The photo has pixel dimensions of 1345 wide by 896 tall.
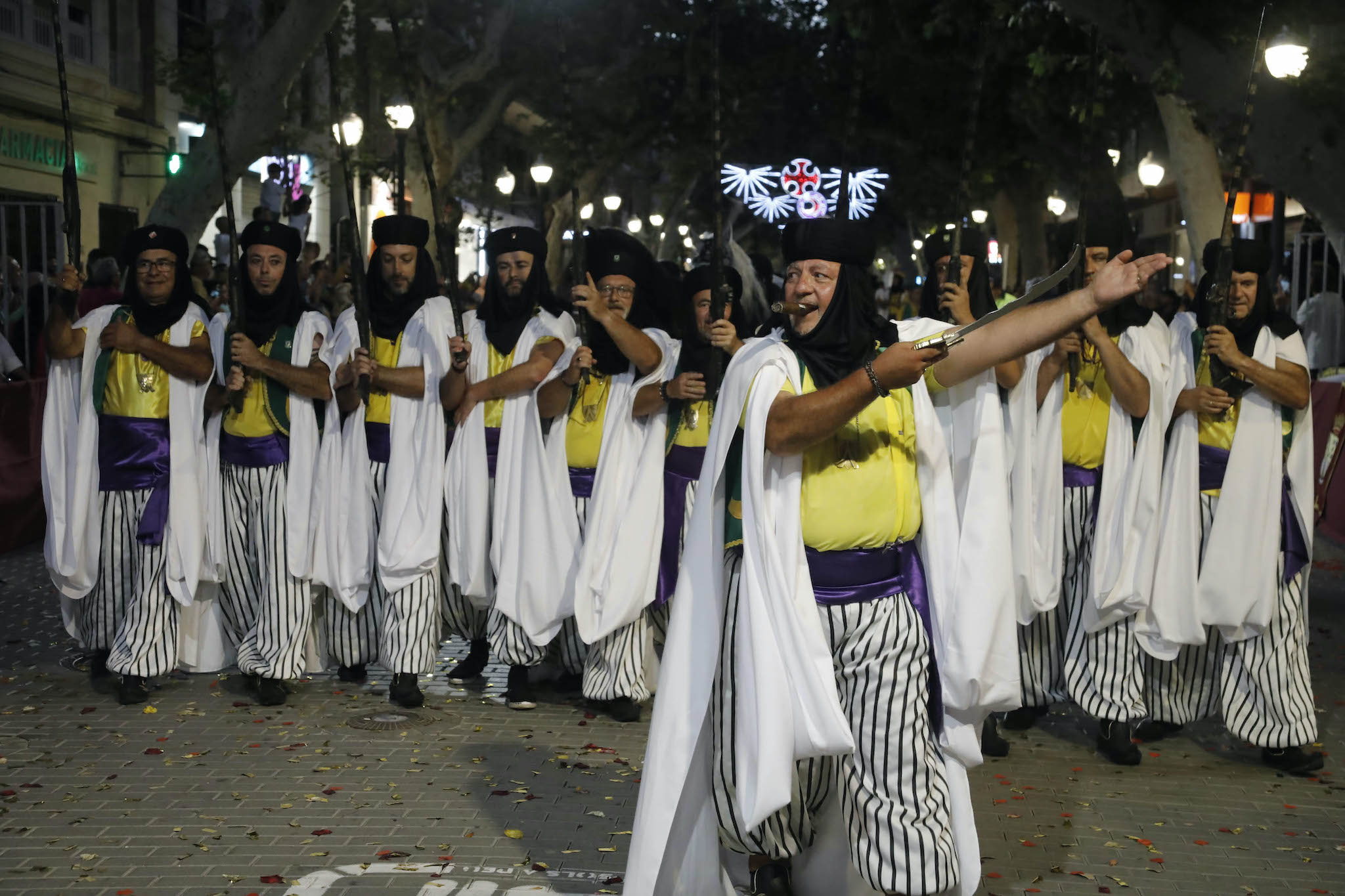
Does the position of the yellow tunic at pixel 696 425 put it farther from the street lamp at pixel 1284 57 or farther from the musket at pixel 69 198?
the street lamp at pixel 1284 57

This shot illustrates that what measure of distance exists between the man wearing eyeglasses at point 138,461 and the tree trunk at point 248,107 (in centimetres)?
664

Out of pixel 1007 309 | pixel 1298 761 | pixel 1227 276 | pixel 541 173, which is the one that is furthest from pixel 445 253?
pixel 541 173

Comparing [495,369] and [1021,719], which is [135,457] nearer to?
[495,369]

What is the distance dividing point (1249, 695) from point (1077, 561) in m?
0.94

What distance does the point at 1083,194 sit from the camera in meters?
6.45

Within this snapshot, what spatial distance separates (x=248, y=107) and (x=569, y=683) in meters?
8.28

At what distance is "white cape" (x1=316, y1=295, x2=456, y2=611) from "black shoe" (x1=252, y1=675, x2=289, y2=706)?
515 mm

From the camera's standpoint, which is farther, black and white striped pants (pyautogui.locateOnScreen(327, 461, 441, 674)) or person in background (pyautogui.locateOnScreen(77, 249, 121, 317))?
person in background (pyautogui.locateOnScreen(77, 249, 121, 317))

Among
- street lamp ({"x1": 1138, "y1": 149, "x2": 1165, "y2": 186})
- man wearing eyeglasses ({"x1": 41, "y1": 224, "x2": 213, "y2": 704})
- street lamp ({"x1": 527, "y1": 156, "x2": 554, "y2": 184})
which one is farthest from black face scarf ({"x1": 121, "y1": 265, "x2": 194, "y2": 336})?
street lamp ({"x1": 527, "y1": 156, "x2": 554, "y2": 184})

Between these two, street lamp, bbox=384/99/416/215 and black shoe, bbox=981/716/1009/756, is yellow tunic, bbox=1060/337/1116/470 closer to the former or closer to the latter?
black shoe, bbox=981/716/1009/756

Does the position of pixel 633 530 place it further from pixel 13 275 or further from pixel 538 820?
pixel 13 275

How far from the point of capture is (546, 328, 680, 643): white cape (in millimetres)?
7332

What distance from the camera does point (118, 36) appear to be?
25.1 meters

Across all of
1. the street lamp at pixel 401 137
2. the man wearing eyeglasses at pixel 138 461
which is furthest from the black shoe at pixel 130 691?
the street lamp at pixel 401 137
